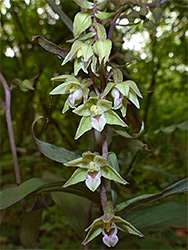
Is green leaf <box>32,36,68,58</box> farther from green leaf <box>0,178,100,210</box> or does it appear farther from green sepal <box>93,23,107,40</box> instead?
green leaf <box>0,178,100,210</box>

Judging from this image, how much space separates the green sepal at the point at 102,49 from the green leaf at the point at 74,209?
0.66m

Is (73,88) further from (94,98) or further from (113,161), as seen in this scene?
(113,161)

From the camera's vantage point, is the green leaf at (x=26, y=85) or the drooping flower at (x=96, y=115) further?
the green leaf at (x=26, y=85)

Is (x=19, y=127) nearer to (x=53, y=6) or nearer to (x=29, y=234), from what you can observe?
(x=29, y=234)

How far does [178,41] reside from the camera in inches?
61.1

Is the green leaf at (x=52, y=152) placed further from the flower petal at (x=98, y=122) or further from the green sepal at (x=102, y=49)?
the green sepal at (x=102, y=49)

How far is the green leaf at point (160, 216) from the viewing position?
0.95 m

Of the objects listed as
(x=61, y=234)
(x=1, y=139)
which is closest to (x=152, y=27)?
(x=61, y=234)

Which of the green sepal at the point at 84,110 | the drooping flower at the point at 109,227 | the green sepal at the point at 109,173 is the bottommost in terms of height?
the drooping flower at the point at 109,227

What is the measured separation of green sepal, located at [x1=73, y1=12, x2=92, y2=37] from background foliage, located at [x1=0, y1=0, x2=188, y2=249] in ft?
0.76

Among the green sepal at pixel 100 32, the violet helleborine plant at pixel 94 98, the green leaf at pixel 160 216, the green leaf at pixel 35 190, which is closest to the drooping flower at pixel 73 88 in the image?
the violet helleborine plant at pixel 94 98

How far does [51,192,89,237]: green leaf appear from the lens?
102 cm

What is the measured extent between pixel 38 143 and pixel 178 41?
3.92 ft

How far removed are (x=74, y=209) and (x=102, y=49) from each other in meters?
0.69
